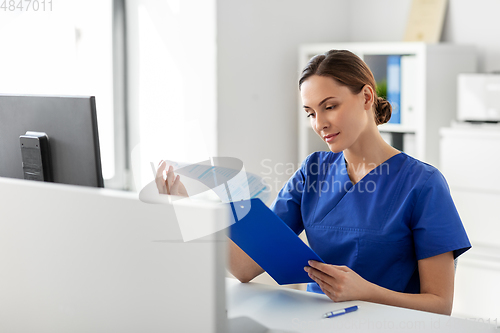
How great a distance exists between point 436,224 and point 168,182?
2.21 ft

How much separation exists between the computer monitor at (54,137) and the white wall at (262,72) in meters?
1.39

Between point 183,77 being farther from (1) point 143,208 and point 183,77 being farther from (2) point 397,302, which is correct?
(1) point 143,208

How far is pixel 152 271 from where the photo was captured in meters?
0.67

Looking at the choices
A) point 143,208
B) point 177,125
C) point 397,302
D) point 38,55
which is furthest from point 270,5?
point 143,208

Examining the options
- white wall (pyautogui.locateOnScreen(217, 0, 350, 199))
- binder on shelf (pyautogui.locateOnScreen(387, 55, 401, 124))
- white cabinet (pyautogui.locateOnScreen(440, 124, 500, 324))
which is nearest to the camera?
white cabinet (pyautogui.locateOnScreen(440, 124, 500, 324))

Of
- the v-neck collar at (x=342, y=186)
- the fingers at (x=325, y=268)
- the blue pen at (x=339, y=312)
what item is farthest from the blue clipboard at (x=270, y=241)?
the v-neck collar at (x=342, y=186)

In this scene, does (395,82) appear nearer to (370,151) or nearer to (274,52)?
(274,52)

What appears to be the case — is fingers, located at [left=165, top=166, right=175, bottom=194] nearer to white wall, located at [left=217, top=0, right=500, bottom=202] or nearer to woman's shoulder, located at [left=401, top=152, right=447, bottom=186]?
woman's shoulder, located at [left=401, top=152, right=447, bottom=186]

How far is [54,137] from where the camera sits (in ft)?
3.88

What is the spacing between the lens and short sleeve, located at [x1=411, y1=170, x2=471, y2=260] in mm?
1306

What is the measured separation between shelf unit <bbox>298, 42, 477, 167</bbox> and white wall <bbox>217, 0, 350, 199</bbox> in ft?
0.63

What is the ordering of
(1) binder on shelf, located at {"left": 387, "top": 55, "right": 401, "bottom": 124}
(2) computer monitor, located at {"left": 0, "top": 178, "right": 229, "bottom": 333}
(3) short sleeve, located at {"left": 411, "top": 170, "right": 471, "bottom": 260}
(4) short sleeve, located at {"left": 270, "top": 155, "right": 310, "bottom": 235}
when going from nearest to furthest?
1. (2) computer monitor, located at {"left": 0, "top": 178, "right": 229, "bottom": 333}
2. (3) short sleeve, located at {"left": 411, "top": 170, "right": 471, "bottom": 260}
3. (4) short sleeve, located at {"left": 270, "top": 155, "right": 310, "bottom": 235}
4. (1) binder on shelf, located at {"left": 387, "top": 55, "right": 401, "bottom": 124}

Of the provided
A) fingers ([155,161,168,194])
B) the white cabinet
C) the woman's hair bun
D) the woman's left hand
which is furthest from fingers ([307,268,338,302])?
the white cabinet

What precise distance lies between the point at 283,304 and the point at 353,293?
0.16 m
